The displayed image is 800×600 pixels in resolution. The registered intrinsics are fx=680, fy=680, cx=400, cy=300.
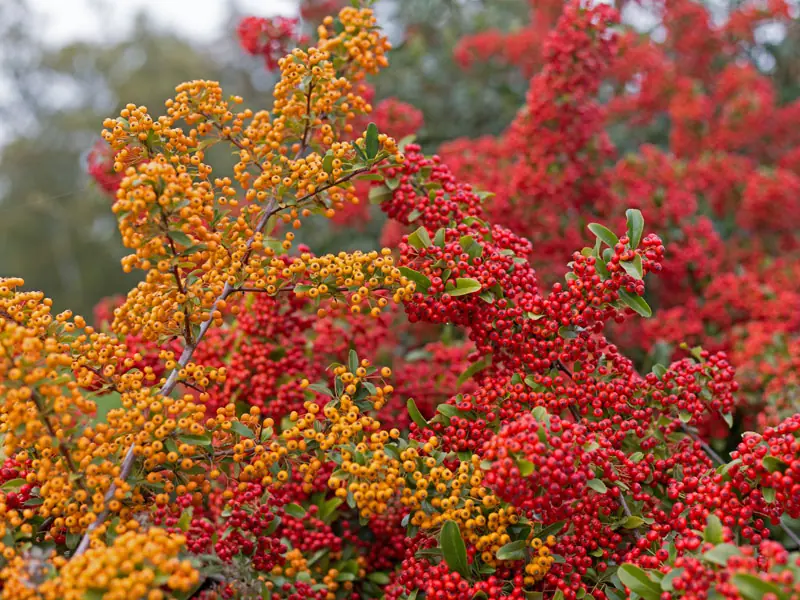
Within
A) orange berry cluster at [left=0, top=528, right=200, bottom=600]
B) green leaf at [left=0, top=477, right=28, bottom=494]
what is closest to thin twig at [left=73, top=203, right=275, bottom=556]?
orange berry cluster at [left=0, top=528, right=200, bottom=600]

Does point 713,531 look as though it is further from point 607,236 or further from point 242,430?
point 242,430

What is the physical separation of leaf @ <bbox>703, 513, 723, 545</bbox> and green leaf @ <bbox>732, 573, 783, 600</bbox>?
23 centimetres

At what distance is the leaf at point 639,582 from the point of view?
152 centimetres

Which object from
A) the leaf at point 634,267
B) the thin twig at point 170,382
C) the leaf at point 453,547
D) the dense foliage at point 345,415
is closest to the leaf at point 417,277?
the dense foliage at point 345,415

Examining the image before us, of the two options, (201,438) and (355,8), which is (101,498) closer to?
(201,438)

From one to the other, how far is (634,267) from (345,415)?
0.88 m

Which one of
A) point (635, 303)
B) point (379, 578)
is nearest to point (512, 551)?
point (379, 578)

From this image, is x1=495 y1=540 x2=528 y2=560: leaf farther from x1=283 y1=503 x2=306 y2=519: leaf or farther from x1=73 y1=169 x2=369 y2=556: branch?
x1=73 y1=169 x2=369 y2=556: branch

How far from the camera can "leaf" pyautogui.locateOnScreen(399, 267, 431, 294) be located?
1.97m

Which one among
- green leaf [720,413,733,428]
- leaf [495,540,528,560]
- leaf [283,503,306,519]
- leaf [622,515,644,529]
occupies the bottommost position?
leaf [495,540,528,560]

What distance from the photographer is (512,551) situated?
5.60 ft

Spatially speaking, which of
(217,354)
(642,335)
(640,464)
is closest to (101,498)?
(217,354)

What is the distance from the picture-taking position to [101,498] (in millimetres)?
1575

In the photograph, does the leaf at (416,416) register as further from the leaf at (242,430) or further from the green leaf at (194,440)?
the green leaf at (194,440)
